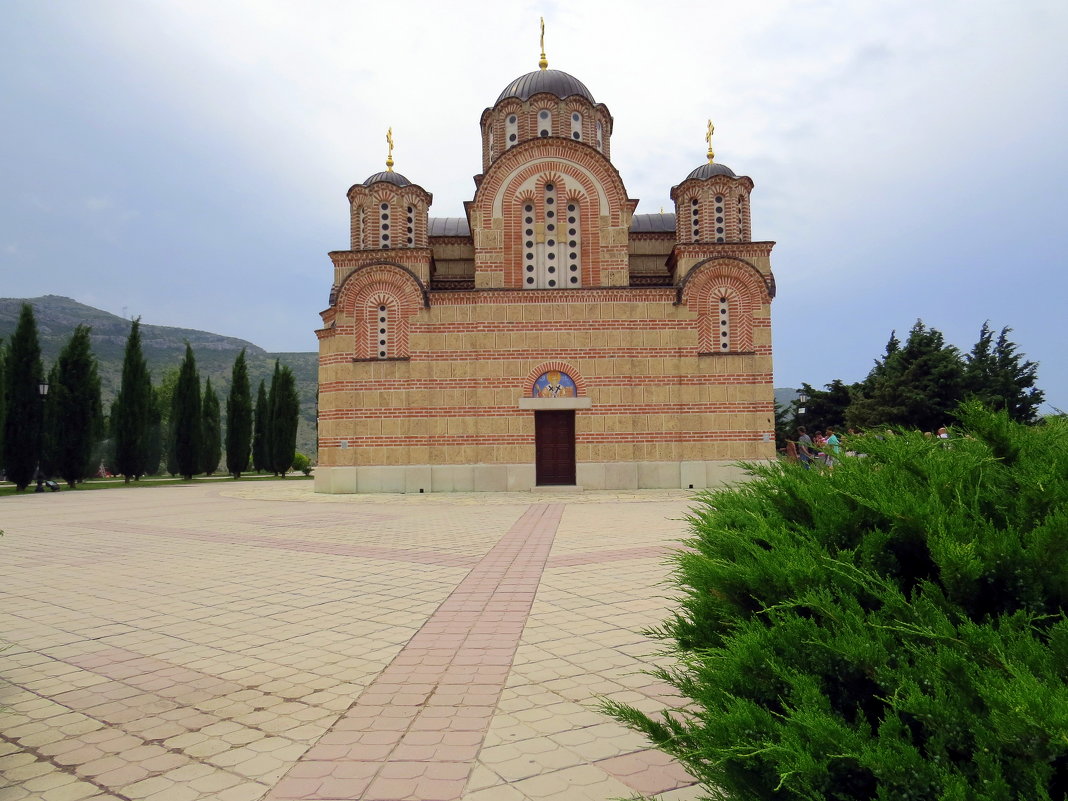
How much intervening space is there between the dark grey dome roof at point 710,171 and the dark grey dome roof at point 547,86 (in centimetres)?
428

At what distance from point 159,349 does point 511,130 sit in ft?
347

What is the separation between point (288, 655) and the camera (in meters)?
4.43

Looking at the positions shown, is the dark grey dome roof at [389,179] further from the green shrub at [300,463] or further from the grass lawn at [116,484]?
the green shrub at [300,463]

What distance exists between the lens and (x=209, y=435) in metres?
37.7

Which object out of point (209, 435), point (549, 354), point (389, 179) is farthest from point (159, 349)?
point (549, 354)

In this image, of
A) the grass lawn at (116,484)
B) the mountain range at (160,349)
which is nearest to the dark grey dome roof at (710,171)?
the grass lawn at (116,484)

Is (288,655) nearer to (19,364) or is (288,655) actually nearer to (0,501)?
(0,501)

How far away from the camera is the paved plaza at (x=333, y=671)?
9.16ft

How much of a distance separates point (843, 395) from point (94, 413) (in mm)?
35259

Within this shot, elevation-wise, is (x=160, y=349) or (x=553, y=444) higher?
(x=160, y=349)

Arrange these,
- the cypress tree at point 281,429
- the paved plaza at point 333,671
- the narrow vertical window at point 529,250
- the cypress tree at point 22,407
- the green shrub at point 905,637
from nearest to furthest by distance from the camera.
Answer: the green shrub at point 905,637
the paved plaza at point 333,671
the narrow vertical window at point 529,250
the cypress tree at point 22,407
the cypress tree at point 281,429

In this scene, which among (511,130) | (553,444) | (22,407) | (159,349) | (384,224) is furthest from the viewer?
(159,349)

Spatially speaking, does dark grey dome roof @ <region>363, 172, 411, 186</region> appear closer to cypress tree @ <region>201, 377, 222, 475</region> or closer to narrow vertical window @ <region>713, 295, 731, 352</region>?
narrow vertical window @ <region>713, 295, 731, 352</region>

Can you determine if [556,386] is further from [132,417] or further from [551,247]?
[132,417]
